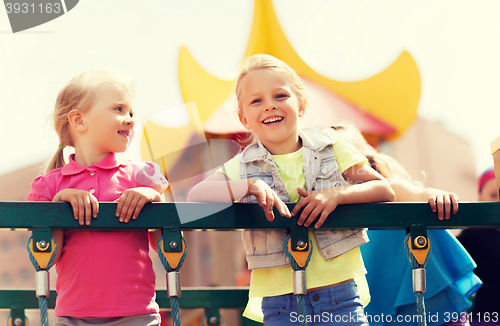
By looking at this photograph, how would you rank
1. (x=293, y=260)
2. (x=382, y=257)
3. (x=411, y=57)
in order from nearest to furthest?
(x=293, y=260) < (x=382, y=257) < (x=411, y=57)

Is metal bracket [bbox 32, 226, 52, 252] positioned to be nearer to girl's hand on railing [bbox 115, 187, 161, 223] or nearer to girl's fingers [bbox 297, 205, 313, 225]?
girl's hand on railing [bbox 115, 187, 161, 223]

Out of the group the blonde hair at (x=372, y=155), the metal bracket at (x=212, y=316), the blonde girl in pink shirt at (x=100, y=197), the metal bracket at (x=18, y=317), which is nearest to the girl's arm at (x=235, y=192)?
the blonde girl in pink shirt at (x=100, y=197)

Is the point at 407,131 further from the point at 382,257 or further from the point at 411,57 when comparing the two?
the point at 382,257

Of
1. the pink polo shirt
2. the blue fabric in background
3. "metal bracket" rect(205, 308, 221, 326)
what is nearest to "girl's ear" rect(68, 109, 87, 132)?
the pink polo shirt

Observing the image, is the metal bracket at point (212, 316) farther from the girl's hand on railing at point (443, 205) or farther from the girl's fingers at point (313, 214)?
A: the girl's hand on railing at point (443, 205)

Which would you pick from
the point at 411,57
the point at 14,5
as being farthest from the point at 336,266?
the point at 411,57

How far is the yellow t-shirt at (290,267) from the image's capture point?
1860 mm

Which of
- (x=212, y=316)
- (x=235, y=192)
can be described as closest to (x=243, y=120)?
(x=235, y=192)

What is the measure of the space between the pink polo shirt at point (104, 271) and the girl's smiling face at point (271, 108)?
43 centimetres

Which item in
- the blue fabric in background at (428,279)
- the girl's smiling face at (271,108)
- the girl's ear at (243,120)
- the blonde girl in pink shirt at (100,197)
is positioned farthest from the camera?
the blue fabric in background at (428,279)

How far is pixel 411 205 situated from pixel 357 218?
0.18 m

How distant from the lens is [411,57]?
8047 millimetres

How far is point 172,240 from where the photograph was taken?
4.80 ft

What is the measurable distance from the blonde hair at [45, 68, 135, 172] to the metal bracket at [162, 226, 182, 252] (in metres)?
0.71
